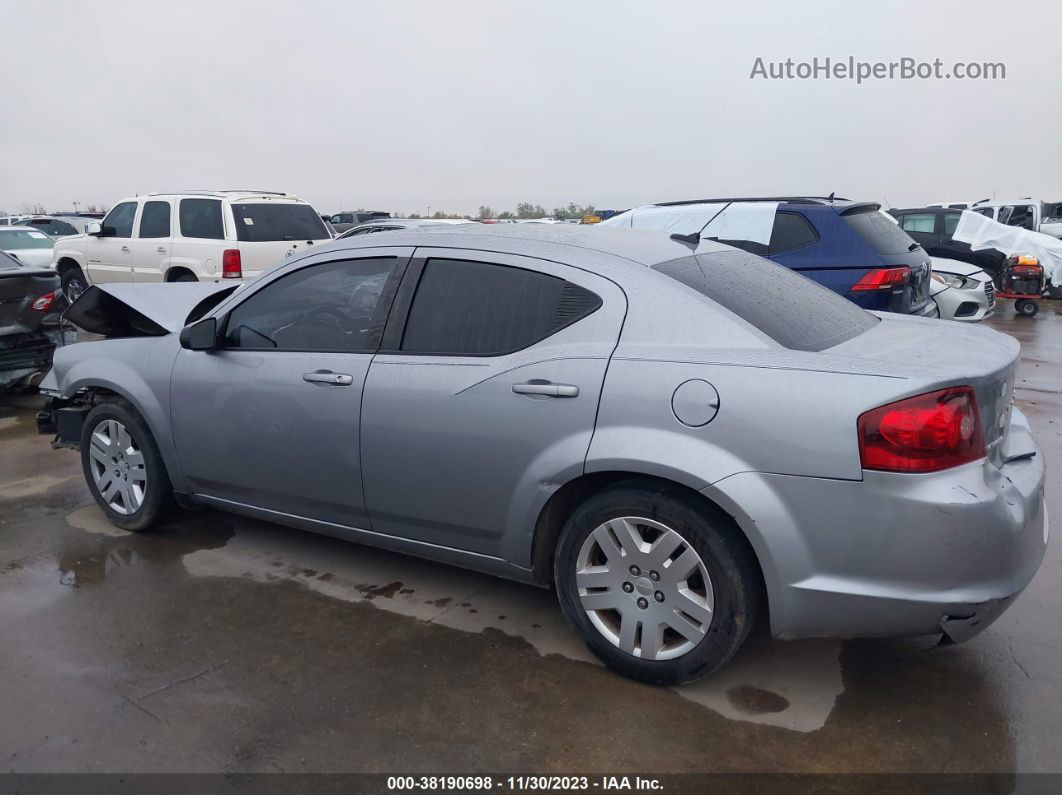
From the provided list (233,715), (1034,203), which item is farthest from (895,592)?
(1034,203)

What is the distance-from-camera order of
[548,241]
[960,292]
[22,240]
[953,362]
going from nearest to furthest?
1. [953,362]
2. [548,241]
3. [960,292]
4. [22,240]

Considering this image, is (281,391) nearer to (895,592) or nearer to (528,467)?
(528,467)

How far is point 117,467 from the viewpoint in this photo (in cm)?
458

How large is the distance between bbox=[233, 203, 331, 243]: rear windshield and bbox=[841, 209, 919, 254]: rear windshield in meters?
7.29

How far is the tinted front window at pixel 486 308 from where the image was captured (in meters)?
3.28

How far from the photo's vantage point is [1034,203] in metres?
19.6

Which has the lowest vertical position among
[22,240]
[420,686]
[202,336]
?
[420,686]

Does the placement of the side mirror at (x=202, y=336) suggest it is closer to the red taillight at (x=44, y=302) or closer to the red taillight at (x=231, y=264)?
the red taillight at (x=44, y=302)

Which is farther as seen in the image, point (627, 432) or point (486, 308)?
point (486, 308)

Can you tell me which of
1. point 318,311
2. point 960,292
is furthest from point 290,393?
point 960,292

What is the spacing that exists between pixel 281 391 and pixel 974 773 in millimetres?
2951

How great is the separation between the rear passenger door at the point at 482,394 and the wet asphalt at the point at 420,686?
46 centimetres

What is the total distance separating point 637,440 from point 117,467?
9.93 ft

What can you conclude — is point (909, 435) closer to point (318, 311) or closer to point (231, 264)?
point (318, 311)
